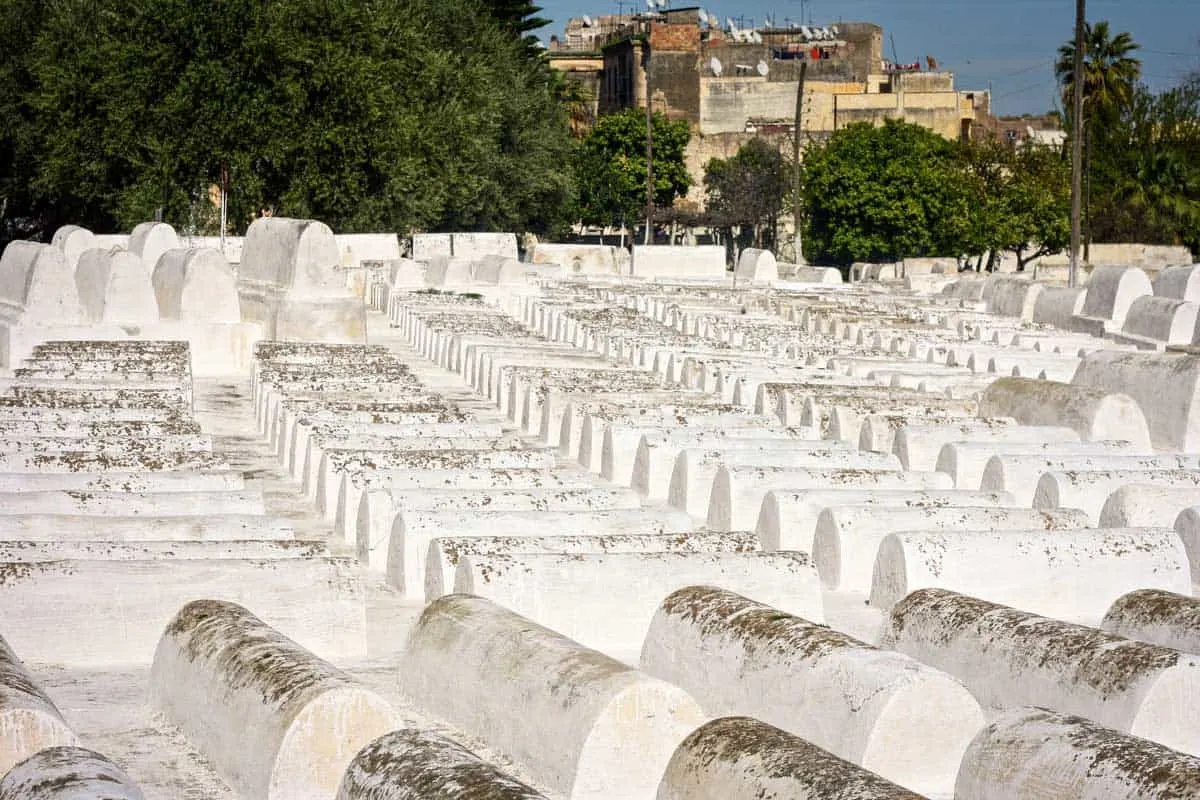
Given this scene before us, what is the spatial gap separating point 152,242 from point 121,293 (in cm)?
520

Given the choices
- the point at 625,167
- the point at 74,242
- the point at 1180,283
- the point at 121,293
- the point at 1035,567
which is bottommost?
the point at 1035,567

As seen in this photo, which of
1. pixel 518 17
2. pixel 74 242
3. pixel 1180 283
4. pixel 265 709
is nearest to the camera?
pixel 265 709

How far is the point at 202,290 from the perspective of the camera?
675 inches

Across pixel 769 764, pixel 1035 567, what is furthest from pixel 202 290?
pixel 769 764

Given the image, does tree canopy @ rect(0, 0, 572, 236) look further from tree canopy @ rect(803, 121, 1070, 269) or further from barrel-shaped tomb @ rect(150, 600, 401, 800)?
barrel-shaped tomb @ rect(150, 600, 401, 800)

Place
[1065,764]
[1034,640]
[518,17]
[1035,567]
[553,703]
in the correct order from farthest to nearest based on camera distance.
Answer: [518,17], [1035,567], [1034,640], [553,703], [1065,764]

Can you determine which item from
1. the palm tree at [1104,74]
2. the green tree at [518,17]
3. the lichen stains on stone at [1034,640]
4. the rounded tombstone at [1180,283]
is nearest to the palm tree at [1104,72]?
the palm tree at [1104,74]

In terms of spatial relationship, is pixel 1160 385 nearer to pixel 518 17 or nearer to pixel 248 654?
pixel 248 654

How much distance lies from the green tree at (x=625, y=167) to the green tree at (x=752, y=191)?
177 centimetres

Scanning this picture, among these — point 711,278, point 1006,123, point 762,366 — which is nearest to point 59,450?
point 762,366

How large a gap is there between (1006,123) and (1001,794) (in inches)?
3128

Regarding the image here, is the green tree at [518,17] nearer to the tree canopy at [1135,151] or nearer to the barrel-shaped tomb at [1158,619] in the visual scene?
the tree canopy at [1135,151]

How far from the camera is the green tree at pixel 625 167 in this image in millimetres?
61500

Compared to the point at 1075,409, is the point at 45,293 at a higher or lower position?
higher
